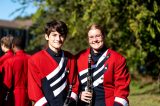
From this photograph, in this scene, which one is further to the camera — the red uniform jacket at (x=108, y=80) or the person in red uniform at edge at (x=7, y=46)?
the person in red uniform at edge at (x=7, y=46)

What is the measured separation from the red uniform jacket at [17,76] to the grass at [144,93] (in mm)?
8864

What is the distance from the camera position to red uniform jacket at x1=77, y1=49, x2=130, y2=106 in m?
5.50

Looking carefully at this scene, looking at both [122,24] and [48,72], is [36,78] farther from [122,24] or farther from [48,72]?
[122,24]

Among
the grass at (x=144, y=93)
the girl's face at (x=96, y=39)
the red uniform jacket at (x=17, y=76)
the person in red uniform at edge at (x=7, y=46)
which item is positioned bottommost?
the grass at (x=144, y=93)

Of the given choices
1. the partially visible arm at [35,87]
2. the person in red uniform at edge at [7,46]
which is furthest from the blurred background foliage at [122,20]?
the partially visible arm at [35,87]

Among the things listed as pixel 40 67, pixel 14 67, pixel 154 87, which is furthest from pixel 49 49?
pixel 154 87

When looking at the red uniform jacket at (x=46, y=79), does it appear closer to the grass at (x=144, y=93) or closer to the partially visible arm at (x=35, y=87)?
the partially visible arm at (x=35, y=87)

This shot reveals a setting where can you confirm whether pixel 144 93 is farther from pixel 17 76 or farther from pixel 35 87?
pixel 35 87

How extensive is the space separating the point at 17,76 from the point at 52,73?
1.78 metres

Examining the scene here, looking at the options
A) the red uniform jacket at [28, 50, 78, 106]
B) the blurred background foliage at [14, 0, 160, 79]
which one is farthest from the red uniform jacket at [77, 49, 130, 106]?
the blurred background foliage at [14, 0, 160, 79]

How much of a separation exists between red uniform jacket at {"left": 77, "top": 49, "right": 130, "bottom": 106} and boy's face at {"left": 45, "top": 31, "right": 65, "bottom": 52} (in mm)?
412

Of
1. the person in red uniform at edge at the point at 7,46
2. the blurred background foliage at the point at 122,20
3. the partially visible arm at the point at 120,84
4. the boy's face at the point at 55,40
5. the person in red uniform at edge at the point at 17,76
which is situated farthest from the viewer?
the blurred background foliage at the point at 122,20

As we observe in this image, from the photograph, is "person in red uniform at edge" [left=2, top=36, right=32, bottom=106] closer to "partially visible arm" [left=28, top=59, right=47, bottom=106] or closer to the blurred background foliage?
"partially visible arm" [left=28, top=59, right=47, bottom=106]

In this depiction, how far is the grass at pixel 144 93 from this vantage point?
16234 millimetres
